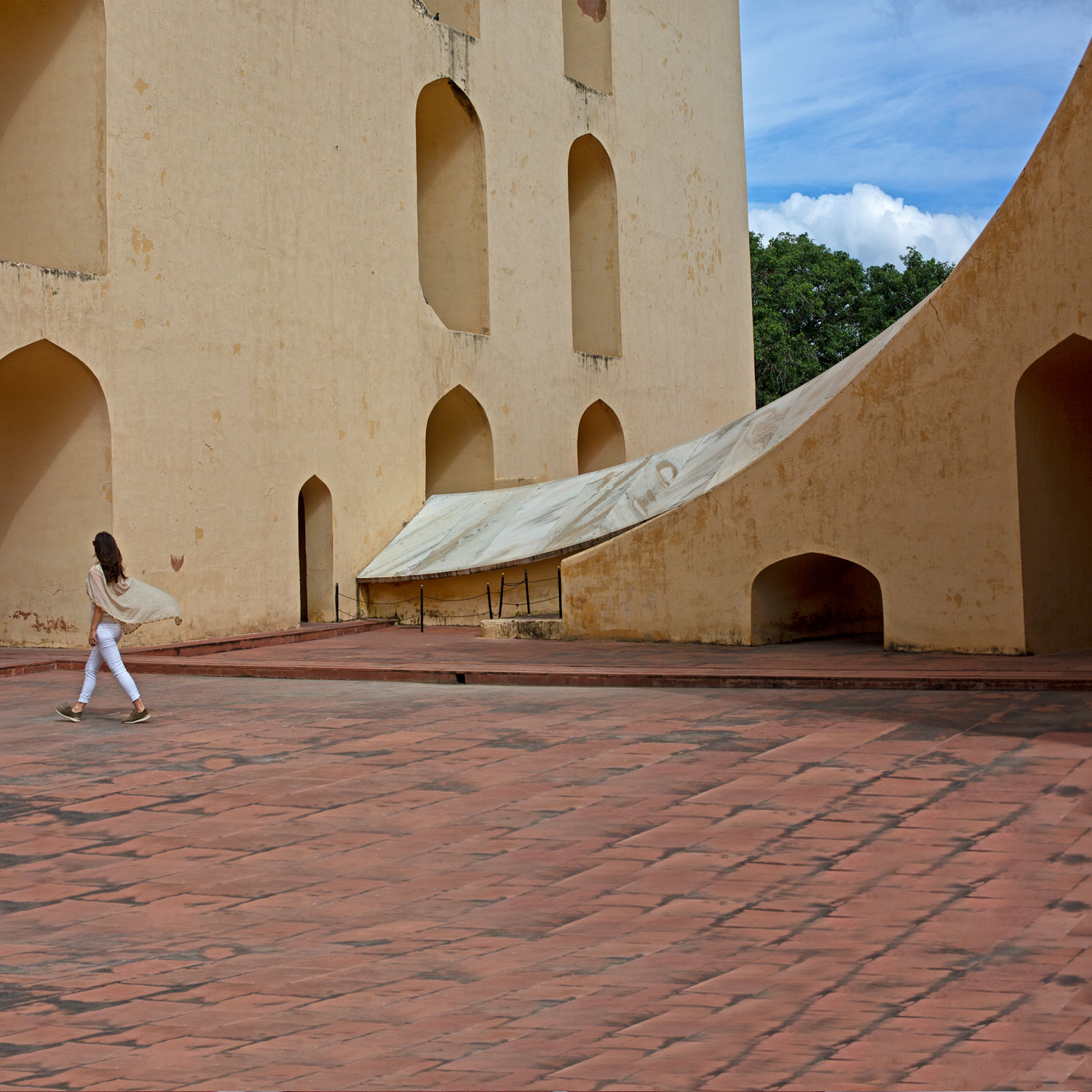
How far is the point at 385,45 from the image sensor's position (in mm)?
16953

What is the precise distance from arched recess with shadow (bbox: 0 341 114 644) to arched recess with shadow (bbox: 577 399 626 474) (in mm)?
9888

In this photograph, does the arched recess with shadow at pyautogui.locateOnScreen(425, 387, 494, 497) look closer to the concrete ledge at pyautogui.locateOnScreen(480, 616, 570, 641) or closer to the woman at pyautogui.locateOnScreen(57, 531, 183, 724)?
the concrete ledge at pyautogui.locateOnScreen(480, 616, 570, 641)

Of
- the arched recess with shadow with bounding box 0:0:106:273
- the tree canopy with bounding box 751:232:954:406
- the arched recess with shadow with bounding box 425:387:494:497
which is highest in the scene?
the tree canopy with bounding box 751:232:954:406

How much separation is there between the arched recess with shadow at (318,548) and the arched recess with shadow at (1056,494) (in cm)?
866

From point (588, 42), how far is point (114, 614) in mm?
17182

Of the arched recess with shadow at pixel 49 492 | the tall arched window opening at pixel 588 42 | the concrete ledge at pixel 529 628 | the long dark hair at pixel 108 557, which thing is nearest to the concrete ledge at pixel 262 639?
the arched recess with shadow at pixel 49 492

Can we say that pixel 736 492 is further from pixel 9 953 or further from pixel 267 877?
pixel 9 953

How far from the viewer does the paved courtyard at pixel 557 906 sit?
3018 millimetres

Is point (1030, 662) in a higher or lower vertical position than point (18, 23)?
lower

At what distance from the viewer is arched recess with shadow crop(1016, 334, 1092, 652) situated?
9961mm

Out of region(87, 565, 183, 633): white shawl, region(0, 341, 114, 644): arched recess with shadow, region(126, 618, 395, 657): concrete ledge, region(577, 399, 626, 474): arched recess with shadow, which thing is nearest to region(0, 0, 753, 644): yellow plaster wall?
region(0, 341, 114, 644): arched recess with shadow

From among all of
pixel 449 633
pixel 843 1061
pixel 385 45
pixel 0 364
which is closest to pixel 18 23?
pixel 0 364

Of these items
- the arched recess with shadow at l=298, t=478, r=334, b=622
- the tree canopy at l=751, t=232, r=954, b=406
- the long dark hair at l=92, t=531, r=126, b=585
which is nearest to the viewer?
the long dark hair at l=92, t=531, r=126, b=585

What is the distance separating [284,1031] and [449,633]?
37.3ft
